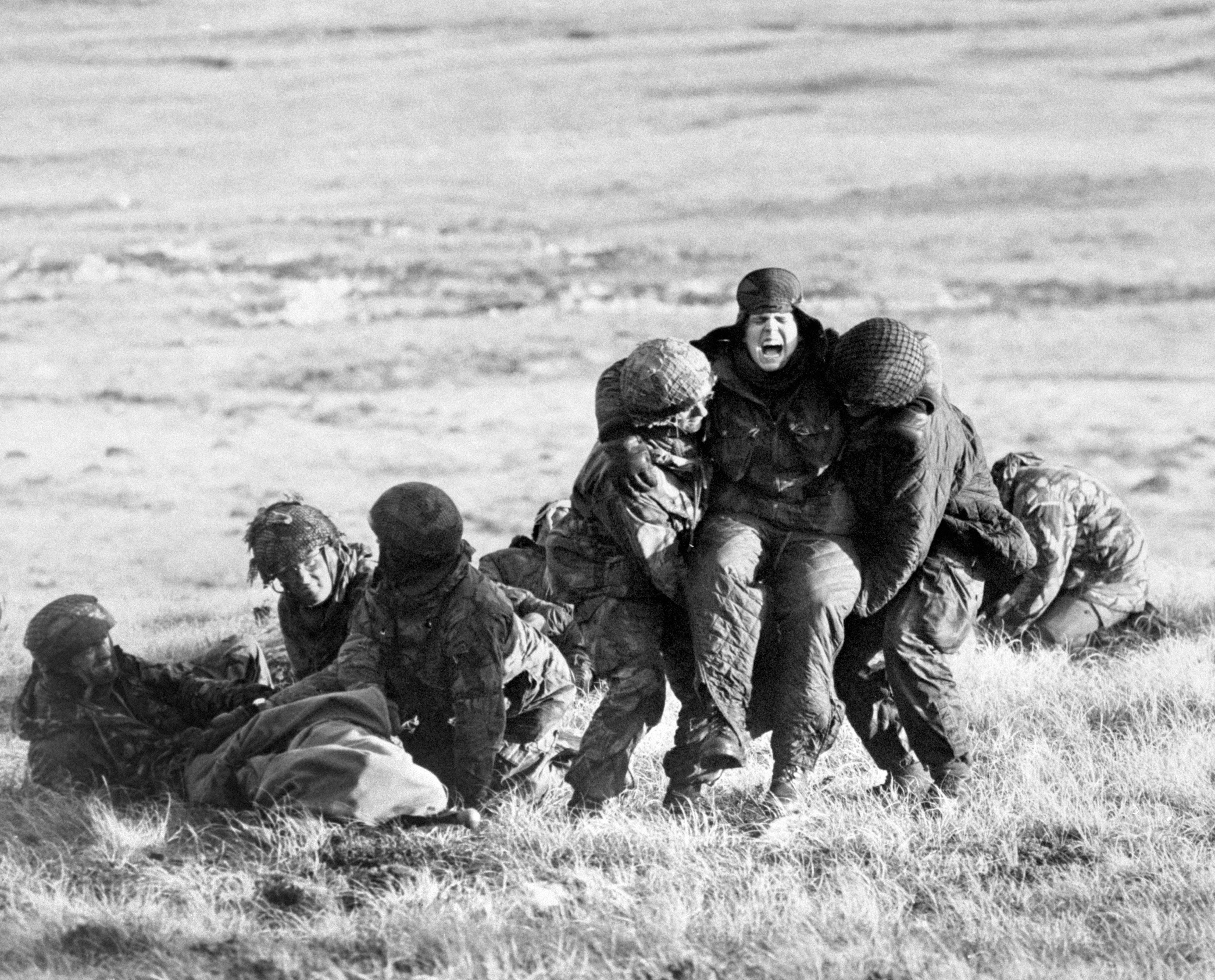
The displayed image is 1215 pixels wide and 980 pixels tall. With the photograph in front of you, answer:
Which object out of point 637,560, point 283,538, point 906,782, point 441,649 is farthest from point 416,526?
point 906,782

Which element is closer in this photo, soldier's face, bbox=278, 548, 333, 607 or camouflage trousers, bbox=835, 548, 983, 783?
camouflage trousers, bbox=835, 548, 983, 783

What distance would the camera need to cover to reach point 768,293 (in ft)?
21.5

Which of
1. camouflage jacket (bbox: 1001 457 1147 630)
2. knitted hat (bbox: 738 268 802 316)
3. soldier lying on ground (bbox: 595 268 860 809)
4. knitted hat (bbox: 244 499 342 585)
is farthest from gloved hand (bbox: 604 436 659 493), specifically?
camouflage jacket (bbox: 1001 457 1147 630)

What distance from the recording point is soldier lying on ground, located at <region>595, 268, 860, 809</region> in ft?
21.3

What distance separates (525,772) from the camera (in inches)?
291

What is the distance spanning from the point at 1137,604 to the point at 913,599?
471 cm

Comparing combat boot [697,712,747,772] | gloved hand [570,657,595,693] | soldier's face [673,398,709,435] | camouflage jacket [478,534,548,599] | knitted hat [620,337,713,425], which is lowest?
gloved hand [570,657,595,693]

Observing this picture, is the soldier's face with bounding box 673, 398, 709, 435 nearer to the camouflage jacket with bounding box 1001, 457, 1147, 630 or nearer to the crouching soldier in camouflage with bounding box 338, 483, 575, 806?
the crouching soldier in camouflage with bounding box 338, 483, 575, 806

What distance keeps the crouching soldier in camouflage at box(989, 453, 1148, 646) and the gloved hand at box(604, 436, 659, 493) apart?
409 cm

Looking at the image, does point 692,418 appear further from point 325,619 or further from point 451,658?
point 325,619

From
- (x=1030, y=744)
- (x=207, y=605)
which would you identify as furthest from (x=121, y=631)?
(x=1030, y=744)

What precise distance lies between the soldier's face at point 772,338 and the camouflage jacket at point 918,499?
356mm

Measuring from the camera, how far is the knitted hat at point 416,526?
712 cm

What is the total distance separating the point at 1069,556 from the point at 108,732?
5481 millimetres
